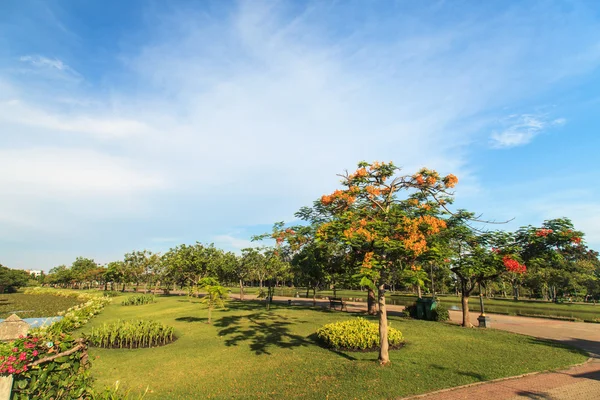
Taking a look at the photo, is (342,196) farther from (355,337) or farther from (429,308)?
(429,308)

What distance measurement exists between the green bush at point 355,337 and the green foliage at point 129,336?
818cm

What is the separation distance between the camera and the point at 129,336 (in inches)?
585

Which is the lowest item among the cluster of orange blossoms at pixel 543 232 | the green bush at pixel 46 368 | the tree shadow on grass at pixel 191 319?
the tree shadow on grass at pixel 191 319

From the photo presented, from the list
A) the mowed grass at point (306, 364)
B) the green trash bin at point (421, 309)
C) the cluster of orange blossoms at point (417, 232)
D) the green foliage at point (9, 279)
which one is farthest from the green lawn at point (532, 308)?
the green foliage at point (9, 279)

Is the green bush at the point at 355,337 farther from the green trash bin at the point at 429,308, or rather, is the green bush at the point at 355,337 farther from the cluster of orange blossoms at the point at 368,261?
the green trash bin at the point at 429,308

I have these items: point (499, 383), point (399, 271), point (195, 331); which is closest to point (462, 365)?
point (499, 383)

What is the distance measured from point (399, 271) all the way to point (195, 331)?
12826 millimetres

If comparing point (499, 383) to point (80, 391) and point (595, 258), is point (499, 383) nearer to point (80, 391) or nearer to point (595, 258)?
point (80, 391)

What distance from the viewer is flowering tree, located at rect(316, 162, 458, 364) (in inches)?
390

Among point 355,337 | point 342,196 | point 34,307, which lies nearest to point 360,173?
point 342,196

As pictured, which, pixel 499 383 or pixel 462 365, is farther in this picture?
pixel 462 365

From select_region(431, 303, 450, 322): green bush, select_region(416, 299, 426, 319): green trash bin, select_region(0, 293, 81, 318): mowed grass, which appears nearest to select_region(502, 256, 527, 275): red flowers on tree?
select_region(431, 303, 450, 322): green bush

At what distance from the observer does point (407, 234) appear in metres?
10.4

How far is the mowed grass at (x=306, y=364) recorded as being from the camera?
8922 millimetres
